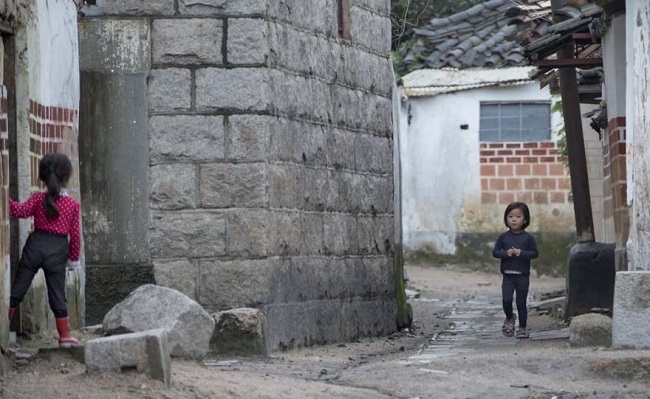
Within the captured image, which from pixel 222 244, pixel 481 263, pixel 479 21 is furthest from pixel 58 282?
pixel 479 21

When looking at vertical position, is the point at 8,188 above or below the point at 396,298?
above

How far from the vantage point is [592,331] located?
9844mm

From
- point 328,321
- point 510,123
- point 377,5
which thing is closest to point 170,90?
point 328,321

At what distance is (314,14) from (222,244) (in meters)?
2.19

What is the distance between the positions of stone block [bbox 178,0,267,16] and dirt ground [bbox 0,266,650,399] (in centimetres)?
255

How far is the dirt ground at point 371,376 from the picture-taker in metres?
7.13

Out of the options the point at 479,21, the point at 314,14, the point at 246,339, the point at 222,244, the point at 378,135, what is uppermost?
the point at 479,21

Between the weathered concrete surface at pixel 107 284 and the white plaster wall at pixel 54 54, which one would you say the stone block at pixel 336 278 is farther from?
the white plaster wall at pixel 54 54

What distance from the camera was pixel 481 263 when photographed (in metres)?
24.3

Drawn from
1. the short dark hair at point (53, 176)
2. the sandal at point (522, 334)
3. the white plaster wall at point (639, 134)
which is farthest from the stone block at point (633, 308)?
the short dark hair at point (53, 176)

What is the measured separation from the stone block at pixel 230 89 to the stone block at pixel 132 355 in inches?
134

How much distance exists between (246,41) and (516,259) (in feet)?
11.0

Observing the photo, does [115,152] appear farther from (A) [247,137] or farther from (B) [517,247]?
(B) [517,247]

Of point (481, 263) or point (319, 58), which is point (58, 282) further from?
point (481, 263)
